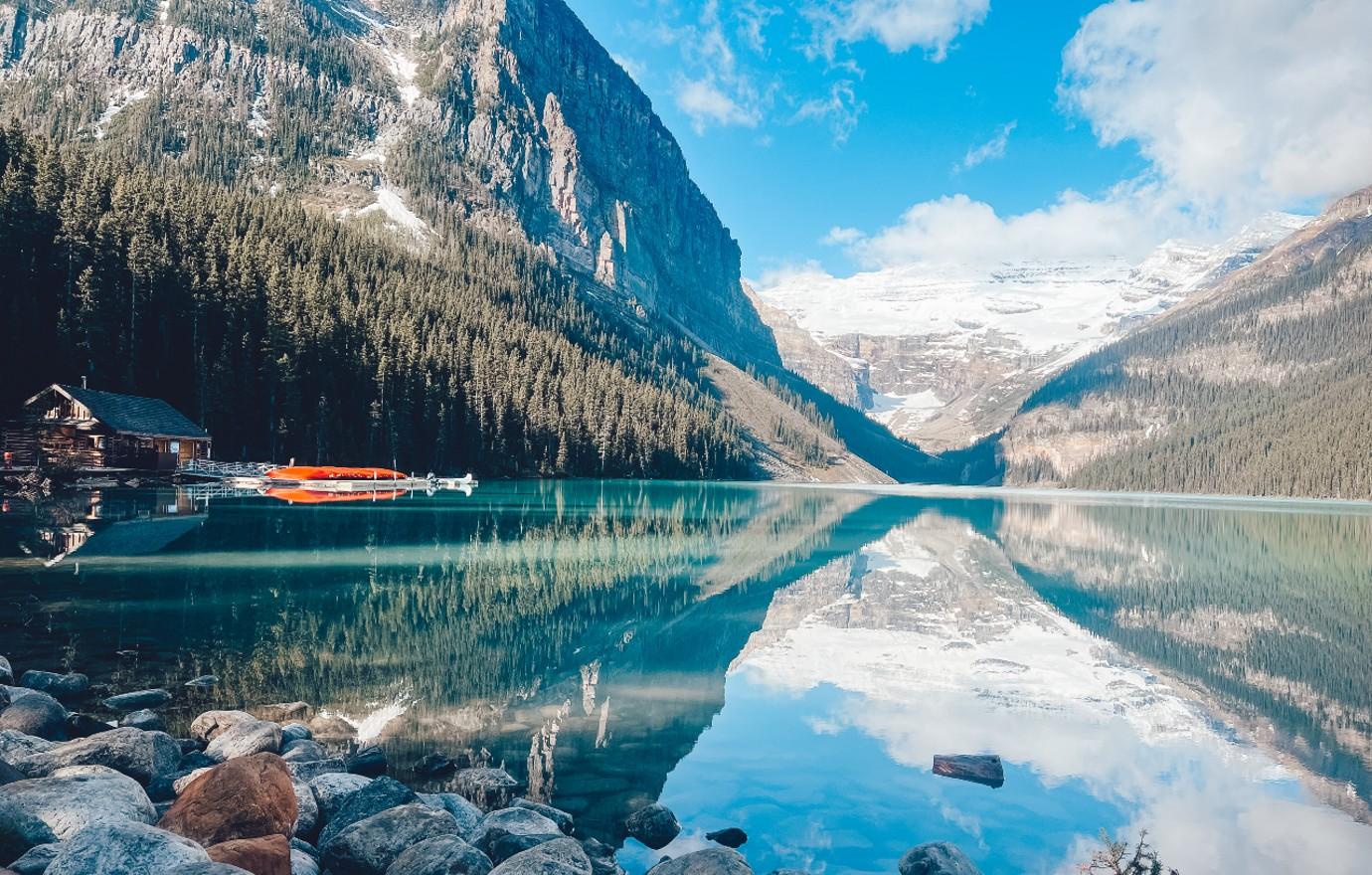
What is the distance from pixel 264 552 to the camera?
29.6 meters

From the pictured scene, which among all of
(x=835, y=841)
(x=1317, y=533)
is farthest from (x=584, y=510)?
(x=1317, y=533)

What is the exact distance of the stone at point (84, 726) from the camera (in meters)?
10.7

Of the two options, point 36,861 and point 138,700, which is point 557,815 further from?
point 138,700

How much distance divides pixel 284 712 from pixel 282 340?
70.9m

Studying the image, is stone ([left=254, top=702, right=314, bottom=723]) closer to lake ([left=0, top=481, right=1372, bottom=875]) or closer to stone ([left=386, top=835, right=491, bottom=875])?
lake ([left=0, top=481, right=1372, bottom=875])

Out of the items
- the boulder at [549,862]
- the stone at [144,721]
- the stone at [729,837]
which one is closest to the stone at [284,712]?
the stone at [144,721]

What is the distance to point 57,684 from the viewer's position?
12.7 metres

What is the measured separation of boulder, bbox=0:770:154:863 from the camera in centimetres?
645

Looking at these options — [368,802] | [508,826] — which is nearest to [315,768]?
[368,802]

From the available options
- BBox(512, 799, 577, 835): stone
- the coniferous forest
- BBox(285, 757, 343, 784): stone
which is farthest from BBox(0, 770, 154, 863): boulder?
the coniferous forest

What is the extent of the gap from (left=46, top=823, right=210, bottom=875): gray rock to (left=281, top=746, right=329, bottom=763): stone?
4518 millimetres

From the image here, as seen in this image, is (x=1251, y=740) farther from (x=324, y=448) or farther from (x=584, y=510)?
(x=324, y=448)

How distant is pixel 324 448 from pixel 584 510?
35.9m

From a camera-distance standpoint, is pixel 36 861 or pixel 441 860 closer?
pixel 36 861
